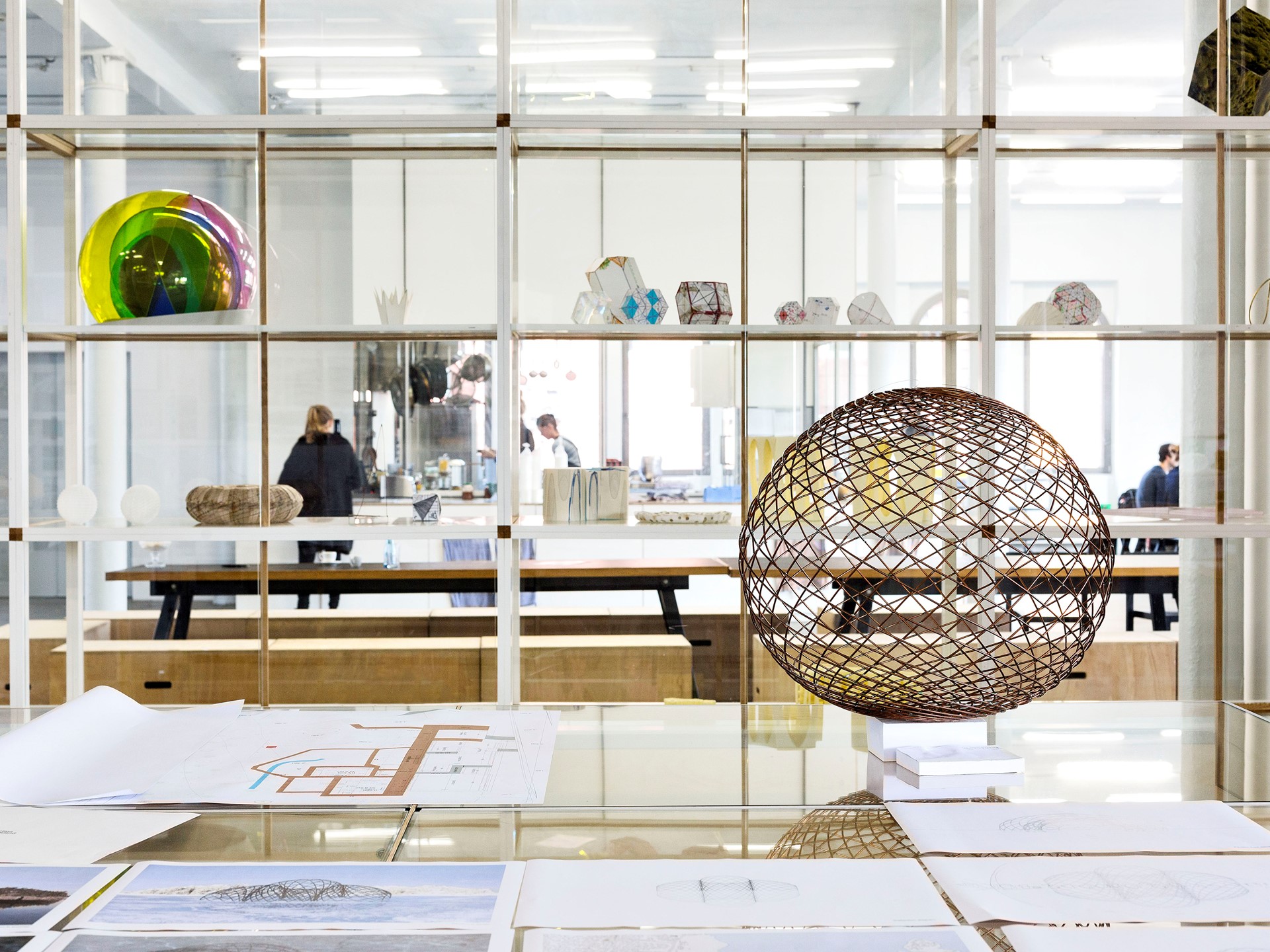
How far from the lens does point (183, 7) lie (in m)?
2.59

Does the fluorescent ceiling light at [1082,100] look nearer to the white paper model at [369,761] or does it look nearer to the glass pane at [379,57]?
the glass pane at [379,57]

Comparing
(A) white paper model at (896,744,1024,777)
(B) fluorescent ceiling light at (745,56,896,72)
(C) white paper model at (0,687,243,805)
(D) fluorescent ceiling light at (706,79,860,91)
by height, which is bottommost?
(C) white paper model at (0,687,243,805)

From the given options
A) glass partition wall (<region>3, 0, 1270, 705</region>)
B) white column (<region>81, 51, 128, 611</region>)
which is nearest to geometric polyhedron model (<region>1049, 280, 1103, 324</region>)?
glass partition wall (<region>3, 0, 1270, 705</region>)

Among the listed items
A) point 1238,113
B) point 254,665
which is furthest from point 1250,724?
point 254,665

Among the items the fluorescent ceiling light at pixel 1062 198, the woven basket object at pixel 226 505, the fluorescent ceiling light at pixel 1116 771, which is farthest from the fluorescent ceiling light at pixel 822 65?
the fluorescent ceiling light at pixel 1116 771

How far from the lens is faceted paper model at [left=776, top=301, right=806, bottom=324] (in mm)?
2551

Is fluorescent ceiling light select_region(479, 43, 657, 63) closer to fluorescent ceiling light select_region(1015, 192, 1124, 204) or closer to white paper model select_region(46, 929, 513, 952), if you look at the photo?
fluorescent ceiling light select_region(1015, 192, 1124, 204)

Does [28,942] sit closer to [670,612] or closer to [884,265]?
[670,612]

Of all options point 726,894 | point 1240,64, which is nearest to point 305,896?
point 726,894

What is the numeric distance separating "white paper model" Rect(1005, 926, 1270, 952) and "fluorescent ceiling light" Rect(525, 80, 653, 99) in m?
2.30

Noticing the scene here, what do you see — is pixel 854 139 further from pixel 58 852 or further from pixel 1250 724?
pixel 58 852

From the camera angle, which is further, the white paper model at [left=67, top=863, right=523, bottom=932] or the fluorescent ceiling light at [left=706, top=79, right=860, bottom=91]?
the fluorescent ceiling light at [left=706, top=79, right=860, bottom=91]

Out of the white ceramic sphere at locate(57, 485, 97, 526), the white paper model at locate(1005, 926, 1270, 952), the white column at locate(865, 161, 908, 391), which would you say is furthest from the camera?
the white column at locate(865, 161, 908, 391)

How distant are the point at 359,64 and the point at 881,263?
1371 millimetres
